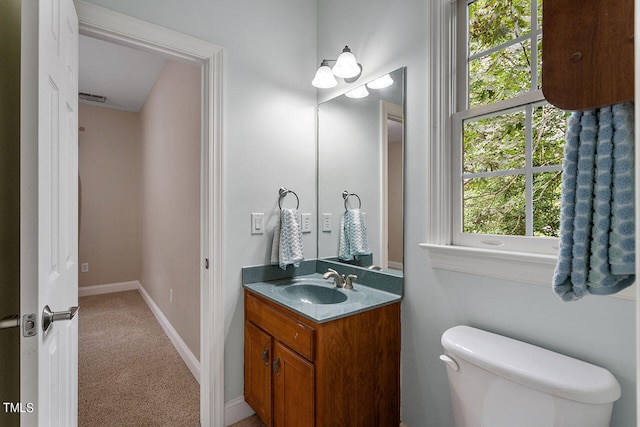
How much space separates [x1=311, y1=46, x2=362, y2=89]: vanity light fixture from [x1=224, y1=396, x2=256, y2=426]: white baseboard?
1.90 metres

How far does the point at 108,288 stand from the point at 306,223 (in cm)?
375

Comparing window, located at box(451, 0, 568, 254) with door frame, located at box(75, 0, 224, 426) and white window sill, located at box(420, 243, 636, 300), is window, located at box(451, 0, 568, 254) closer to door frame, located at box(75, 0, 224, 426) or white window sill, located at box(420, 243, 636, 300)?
white window sill, located at box(420, 243, 636, 300)

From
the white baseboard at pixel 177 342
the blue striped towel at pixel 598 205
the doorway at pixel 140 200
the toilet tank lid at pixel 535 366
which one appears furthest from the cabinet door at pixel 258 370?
the blue striped towel at pixel 598 205

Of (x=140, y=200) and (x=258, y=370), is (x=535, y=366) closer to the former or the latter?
(x=258, y=370)

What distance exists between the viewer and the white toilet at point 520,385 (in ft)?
2.86

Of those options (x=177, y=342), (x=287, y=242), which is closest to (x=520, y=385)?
(x=287, y=242)

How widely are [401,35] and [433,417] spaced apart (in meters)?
1.84

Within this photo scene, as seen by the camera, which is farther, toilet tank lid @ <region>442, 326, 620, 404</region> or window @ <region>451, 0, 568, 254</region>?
window @ <region>451, 0, 568, 254</region>

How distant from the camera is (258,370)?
170cm

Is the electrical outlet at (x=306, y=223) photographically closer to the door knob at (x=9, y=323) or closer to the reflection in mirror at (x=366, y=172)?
the reflection in mirror at (x=366, y=172)

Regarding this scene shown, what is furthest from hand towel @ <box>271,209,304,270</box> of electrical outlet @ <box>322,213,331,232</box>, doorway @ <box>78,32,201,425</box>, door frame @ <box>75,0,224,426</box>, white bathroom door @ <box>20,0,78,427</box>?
white bathroom door @ <box>20,0,78,427</box>

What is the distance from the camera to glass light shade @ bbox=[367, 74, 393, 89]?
1668mm

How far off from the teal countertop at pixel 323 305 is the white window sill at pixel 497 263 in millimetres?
331

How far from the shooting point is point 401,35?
1604mm
